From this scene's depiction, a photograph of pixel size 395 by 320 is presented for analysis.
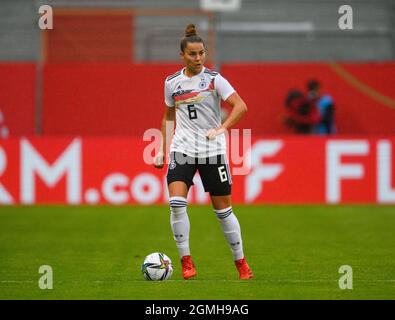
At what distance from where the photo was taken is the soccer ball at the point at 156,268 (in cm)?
894

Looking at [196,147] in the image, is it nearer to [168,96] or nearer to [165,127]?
[165,127]

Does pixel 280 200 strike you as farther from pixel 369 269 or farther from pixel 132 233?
pixel 369 269

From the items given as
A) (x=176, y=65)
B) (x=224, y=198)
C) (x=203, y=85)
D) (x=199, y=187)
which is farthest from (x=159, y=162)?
(x=176, y=65)

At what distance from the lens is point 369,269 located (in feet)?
32.3

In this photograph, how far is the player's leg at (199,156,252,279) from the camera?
897 cm

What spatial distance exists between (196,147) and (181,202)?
52 centimetres

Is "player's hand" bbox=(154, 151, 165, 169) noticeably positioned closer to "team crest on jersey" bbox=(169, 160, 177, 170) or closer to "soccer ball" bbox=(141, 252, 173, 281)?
"team crest on jersey" bbox=(169, 160, 177, 170)

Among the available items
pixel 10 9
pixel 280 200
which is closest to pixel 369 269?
pixel 280 200

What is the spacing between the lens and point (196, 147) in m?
8.98

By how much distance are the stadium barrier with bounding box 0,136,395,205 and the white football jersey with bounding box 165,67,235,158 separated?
30.0 ft

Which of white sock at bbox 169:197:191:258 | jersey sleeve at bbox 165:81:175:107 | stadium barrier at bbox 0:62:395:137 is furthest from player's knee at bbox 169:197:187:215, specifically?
stadium barrier at bbox 0:62:395:137

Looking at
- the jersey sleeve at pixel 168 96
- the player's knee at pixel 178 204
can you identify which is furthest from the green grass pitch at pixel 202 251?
the jersey sleeve at pixel 168 96

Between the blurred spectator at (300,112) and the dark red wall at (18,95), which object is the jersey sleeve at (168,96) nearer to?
the blurred spectator at (300,112)
